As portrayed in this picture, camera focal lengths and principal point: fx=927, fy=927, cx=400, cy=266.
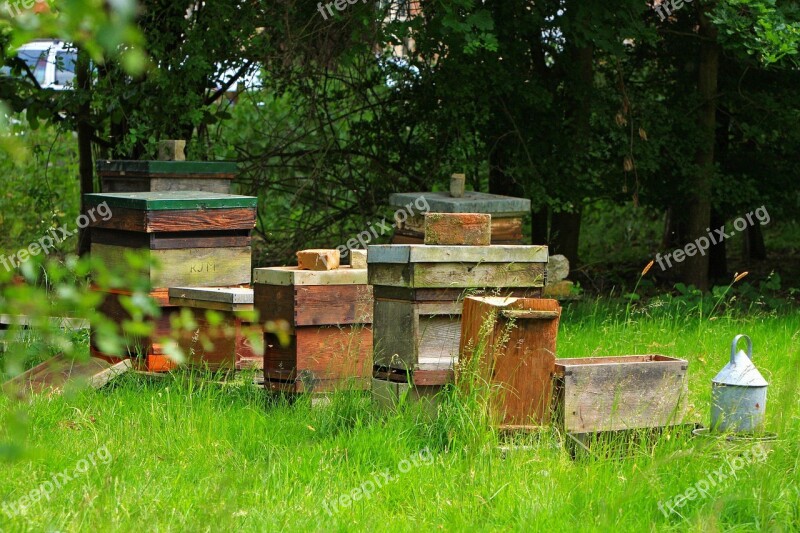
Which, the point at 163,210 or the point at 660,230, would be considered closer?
the point at 163,210

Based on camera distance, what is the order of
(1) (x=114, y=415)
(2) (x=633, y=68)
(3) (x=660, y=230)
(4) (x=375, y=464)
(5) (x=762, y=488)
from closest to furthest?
1. (5) (x=762, y=488)
2. (4) (x=375, y=464)
3. (1) (x=114, y=415)
4. (2) (x=633, y=68)
5. (3) (x=660, y=230)

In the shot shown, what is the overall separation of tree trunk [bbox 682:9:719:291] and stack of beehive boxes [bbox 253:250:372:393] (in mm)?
4985

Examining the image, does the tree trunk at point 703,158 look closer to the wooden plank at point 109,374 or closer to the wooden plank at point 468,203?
the wooden plank at point 468,203

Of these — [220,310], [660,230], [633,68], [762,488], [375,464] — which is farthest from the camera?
[660,230]

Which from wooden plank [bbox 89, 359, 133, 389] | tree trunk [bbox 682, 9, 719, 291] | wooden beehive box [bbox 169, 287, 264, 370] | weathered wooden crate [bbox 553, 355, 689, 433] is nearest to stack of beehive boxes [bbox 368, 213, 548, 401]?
weathered wooden crate [bbox 553, 355, 689, 433]

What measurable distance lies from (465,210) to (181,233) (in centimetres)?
194

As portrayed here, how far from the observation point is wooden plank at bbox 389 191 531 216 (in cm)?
630

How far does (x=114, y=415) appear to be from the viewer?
4652 millimetres

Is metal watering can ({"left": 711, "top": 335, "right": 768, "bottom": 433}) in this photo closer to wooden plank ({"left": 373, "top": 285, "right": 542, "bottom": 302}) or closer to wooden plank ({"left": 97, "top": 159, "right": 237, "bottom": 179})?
wooden plank ({"left": 373, "top": 285, "right": 542, "bottom": 302})

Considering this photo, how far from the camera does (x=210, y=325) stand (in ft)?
17.2

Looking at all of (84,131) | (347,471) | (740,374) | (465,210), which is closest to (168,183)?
(465,210)

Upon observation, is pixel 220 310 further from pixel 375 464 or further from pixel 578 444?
pixel 578 444

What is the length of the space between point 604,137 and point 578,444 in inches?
209

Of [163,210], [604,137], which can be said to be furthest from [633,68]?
[163,210]
